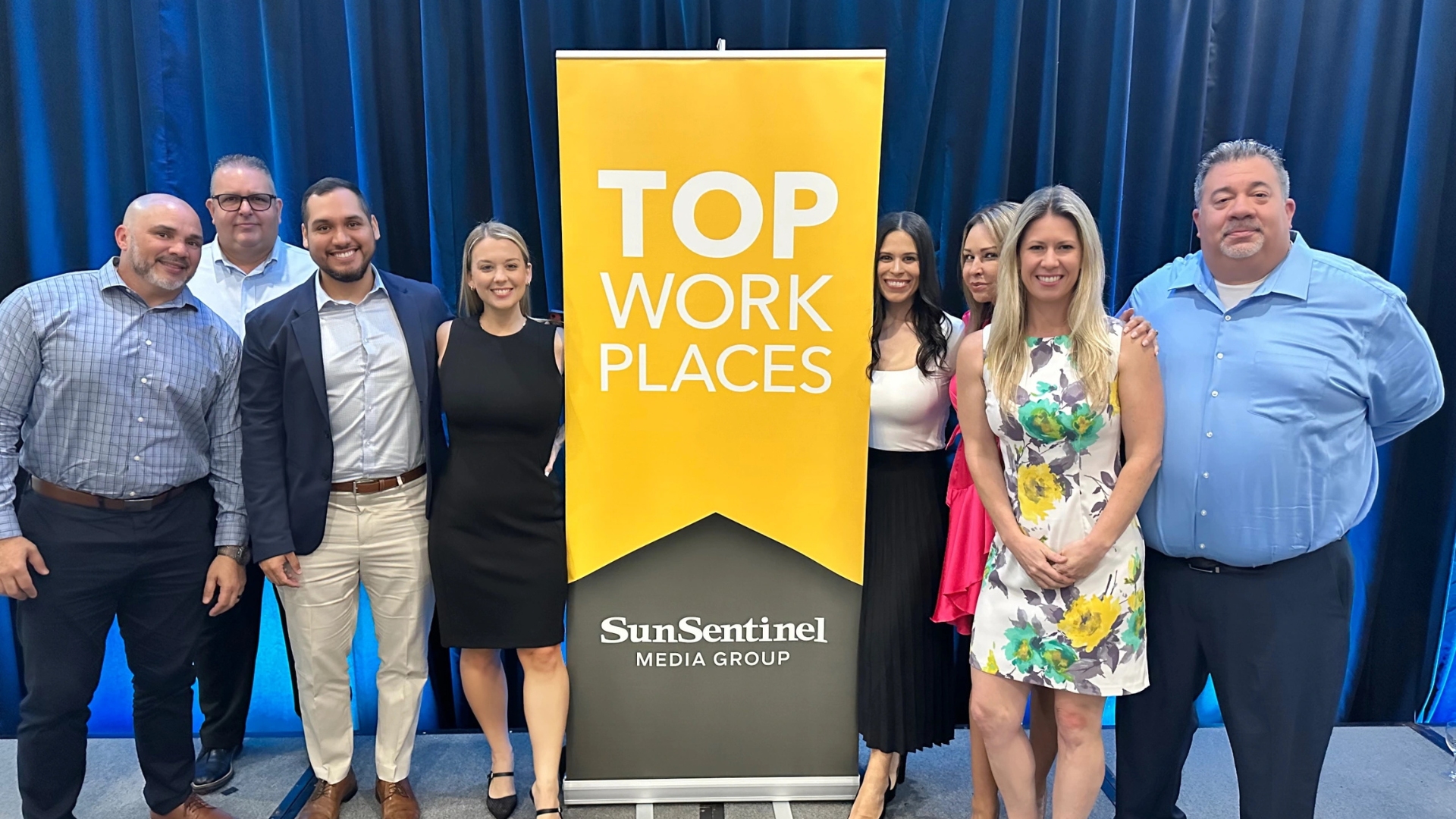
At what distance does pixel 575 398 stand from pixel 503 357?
0.70ft

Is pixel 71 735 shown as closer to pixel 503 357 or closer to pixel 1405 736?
pixel 503 357

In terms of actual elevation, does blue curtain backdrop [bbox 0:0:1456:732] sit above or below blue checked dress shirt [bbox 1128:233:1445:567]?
above

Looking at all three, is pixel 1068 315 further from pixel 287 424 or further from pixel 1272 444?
pixel 287 424

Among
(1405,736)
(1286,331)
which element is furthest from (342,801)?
(1405,736)

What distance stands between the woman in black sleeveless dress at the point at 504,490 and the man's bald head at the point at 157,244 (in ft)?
2.07

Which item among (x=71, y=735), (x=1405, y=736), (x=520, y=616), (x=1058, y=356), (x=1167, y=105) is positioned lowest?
(x=1405, y=736)

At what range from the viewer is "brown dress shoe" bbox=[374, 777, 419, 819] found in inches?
90.2

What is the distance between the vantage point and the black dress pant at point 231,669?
247 centimetres

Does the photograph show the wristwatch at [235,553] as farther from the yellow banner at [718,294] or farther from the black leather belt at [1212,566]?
the black leather belt at [1212,566]

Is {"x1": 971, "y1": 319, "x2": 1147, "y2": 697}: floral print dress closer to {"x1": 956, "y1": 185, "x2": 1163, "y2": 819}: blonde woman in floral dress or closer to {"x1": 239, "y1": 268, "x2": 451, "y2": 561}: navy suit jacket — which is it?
{"x1": 956, "y1": 185, "x2": 1163, "y2": 819}: blonde woman in floral dress

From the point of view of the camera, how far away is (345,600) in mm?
2199

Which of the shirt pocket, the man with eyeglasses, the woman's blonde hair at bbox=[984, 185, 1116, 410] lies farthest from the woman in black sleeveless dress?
the shirt pocket

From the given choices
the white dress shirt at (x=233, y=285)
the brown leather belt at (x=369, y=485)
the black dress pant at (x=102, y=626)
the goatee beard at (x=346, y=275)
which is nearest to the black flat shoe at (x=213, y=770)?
the black dress pant at (x=102, y=626)

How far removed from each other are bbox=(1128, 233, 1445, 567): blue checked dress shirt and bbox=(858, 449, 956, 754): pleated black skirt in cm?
57
